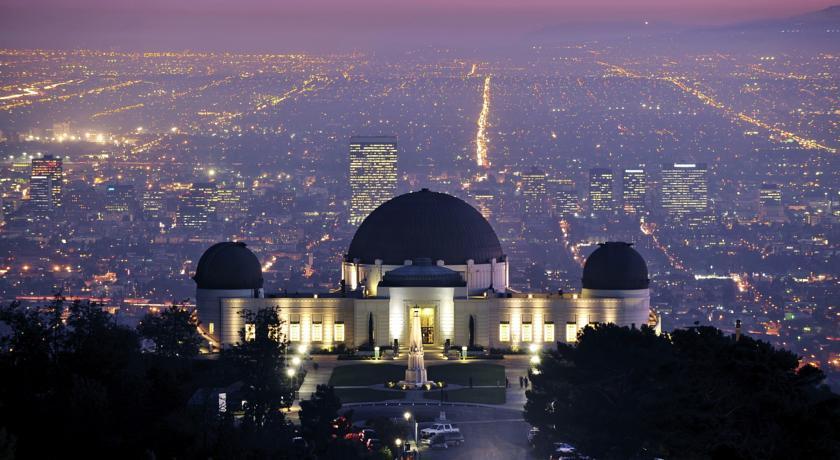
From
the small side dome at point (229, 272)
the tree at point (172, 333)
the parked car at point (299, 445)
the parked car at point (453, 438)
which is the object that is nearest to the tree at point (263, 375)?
the parked car at point (299, 445)

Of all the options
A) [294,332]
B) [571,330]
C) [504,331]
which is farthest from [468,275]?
[294,332]

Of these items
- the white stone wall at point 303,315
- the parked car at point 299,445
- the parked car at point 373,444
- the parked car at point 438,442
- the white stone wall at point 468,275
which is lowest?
the parked car at point 438,442

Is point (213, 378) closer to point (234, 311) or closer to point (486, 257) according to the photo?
point (234, 311)

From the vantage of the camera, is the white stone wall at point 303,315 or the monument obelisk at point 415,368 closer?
the monument obelisk at point 415,368

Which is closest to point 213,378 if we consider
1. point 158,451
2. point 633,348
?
point 633,348

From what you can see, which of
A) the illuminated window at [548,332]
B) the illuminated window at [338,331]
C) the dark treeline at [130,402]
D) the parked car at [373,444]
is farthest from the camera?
the illuminated window at [338,331]

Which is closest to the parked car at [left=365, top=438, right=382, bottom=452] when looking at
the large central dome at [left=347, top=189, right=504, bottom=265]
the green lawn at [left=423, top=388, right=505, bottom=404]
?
the green lawn at [left=423, top=388, right=505, bottom=404]

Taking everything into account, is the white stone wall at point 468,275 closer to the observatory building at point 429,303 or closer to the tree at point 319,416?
the observatory building at point 429,303
